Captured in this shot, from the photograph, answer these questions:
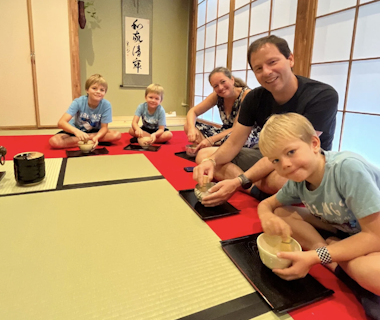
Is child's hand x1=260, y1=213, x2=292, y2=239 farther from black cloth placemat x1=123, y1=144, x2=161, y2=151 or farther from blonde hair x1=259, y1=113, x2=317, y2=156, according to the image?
black cloth placemat x1=123, y1=144, x2=161, y2=151

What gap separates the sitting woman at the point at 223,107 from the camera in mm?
2059

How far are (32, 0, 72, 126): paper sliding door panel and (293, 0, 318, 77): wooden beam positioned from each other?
2.98 metres

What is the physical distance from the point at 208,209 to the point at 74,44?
11.5 feet

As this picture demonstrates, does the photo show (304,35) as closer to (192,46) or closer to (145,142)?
(145,142)

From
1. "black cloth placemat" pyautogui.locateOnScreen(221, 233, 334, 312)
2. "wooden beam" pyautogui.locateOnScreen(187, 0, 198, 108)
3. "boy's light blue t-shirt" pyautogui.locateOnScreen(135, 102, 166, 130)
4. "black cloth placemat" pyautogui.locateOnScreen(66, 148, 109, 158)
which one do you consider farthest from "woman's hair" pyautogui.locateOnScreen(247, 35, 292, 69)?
"wooden beam" pyautogui.locateOnScreen(187, 0, 198, 108)

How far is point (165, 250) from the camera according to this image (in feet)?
3.49

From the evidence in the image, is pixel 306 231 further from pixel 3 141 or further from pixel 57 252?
pixel 3 141

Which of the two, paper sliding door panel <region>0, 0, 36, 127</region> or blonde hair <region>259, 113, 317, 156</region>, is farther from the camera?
paper sliding door panel <region>0, 0, 36, 127</region>

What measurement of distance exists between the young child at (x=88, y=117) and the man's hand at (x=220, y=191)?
1.51 m

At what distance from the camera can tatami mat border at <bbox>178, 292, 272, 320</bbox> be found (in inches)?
30.4

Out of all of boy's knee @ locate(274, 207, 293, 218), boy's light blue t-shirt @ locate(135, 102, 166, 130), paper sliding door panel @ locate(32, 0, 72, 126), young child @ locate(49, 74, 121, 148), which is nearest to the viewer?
boy's knee @ locate(274, 207, 293, 218)

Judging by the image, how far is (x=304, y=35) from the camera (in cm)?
244

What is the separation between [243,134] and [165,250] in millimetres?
820

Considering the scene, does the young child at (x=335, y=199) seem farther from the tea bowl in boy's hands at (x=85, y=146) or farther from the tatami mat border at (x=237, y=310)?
the tea bowl in boy's hands at (x=85, y=146)
